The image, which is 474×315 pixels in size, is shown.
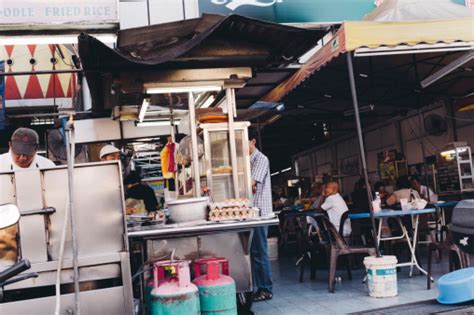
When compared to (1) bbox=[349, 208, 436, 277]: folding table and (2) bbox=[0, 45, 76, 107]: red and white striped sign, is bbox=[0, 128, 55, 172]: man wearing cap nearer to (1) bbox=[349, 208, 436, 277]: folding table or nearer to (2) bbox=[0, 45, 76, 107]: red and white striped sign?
(1) bbox=[349, 208, 436, 277]: folding table

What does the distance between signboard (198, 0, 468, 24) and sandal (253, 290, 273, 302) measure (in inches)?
224

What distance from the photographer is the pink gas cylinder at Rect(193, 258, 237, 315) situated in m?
4.82

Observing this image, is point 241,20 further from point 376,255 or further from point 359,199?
point 359,199

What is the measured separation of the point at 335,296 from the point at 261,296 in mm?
924

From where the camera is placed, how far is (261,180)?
21.9 ft

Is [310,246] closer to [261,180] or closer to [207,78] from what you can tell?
[261,180]

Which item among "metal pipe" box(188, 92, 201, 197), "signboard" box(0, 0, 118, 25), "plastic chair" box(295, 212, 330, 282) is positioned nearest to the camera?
"signboard" box(0, 0, 118, 25)

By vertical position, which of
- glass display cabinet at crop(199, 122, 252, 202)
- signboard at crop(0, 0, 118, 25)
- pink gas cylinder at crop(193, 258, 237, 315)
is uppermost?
signboard at crop(0, 0, 118, 25)

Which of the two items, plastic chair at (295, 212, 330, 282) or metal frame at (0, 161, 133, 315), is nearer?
metal frame at (0, 161, 133, 315)

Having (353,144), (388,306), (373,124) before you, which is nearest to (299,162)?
(353,144)

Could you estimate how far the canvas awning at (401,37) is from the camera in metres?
6.22

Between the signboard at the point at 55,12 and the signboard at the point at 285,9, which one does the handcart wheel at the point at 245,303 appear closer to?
the signboard at the point at 55,12

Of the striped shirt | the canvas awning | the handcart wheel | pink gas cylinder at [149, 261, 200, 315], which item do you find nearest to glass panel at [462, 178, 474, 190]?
the canvas awning

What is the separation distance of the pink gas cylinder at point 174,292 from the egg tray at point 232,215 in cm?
65
